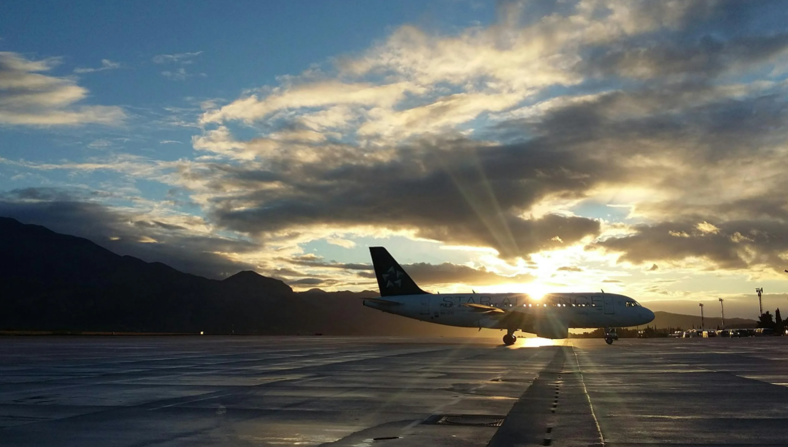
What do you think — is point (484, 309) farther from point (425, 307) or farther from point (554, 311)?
point (425, 307)

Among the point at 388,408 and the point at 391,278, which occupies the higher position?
the point at 391,278

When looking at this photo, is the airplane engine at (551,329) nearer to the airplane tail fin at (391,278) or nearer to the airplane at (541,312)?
the airplane at (541,312)

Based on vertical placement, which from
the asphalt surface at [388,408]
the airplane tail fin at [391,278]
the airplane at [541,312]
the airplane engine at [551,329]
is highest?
the airplane tail fin at [391,278]

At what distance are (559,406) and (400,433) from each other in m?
4.67

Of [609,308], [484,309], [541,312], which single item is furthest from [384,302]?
[609,308]

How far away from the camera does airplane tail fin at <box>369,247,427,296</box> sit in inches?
2908

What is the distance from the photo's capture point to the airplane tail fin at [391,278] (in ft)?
242

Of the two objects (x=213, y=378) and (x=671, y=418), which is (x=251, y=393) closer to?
(x=213, y=378)

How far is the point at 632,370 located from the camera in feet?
79.8

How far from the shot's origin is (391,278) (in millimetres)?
74875

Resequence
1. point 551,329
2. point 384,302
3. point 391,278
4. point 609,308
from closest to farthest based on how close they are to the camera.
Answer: point 551,329 → point 609,308 → point 384,302 → point 391,278

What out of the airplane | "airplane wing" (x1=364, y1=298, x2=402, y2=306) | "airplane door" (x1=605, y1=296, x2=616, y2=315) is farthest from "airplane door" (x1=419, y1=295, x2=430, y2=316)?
"airplane door" (x1=605, y1=296, x2=616, y2=315)

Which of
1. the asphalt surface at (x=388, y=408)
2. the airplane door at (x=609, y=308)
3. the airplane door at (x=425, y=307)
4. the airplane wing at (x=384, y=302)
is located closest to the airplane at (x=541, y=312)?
the airplane door at (x=609, y=308)

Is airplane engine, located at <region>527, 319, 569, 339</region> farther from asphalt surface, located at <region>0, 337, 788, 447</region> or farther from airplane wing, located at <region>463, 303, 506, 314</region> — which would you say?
asphalt surface, located at <region>0, 337, 788, 447</region>
